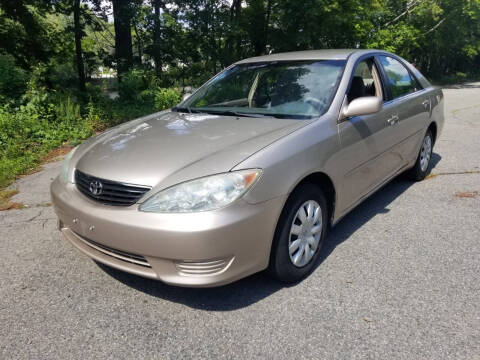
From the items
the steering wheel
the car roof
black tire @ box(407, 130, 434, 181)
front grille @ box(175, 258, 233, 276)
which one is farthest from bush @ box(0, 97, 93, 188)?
black tire @ box(407, 130, 434, 181)

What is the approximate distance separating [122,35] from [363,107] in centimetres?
965

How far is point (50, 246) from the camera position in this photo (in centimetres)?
341

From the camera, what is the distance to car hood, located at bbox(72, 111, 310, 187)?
2.39 m

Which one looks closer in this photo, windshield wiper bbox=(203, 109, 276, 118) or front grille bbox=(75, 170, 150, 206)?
front grille bbox=(75, 170, 150, 206)

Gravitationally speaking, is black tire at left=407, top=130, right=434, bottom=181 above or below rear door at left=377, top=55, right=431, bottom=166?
below

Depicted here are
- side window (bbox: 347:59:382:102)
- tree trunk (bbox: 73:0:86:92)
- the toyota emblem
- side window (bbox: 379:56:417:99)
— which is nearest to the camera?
the toyota emblem

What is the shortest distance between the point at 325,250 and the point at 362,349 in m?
1.14

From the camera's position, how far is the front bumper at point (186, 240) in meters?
2.18

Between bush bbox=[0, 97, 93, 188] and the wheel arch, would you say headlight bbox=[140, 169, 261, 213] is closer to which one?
the wheel arch

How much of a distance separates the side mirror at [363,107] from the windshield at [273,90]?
164 mm

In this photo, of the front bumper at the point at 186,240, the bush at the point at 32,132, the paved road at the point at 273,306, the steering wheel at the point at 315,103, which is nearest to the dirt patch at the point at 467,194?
the paved road at the point at 273,306

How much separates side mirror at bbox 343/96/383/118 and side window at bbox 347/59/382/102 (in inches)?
7.9

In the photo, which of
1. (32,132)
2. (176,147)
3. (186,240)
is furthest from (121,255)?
(32,132)

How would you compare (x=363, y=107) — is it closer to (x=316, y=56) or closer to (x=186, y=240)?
(x=316, y=56)
